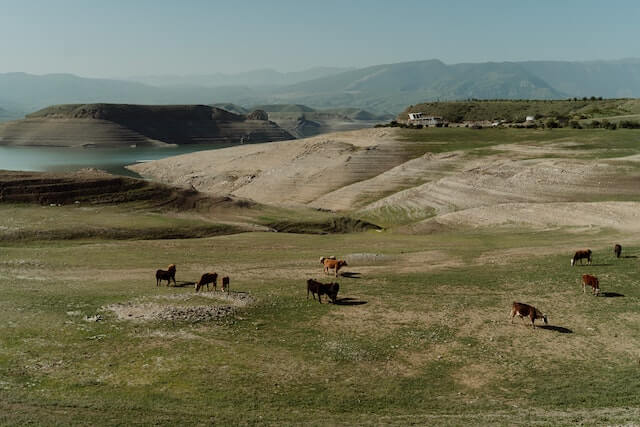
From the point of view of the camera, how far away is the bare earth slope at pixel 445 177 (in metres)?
59.5

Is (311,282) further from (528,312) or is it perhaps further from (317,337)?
(528,312)

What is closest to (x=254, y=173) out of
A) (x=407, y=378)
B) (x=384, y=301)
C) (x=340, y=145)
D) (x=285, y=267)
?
(x=340, y=145)

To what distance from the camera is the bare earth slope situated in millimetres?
59531

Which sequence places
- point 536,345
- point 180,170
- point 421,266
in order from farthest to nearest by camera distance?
point 180,170 → point 421,266 → point 536,345

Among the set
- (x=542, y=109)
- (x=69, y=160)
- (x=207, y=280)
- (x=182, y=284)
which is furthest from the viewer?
(x=542, y=109)

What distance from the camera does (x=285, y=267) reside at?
1336 inches

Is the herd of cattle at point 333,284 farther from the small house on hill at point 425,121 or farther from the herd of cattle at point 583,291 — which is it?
the small house on hill at point 425,121

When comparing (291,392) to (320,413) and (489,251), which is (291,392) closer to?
(320,413)

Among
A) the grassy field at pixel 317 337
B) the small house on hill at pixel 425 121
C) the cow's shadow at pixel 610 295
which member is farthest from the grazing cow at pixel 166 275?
the small house on hill at pixel 425 121

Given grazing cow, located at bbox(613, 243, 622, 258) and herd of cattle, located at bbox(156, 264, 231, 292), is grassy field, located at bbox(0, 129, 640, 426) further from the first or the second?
herd of cattle, located at bbox(156, 264, 231, 292)

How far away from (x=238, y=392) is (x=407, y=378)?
19.4 ft

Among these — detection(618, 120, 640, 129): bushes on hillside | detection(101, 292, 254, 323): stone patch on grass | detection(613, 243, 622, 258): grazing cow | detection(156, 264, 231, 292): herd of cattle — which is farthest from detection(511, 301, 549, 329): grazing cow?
detection(618, 120, 640, 129): bushes on hillside

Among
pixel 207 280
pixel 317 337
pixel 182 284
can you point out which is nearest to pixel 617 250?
pixel 317 337

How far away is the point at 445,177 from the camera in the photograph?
79750 millimetres
